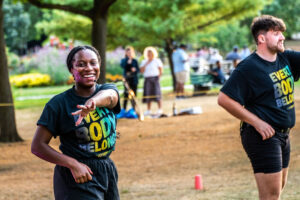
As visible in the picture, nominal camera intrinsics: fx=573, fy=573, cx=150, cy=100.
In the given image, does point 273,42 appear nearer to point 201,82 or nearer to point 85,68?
point 85,68

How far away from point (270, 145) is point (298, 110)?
10247 millimetres

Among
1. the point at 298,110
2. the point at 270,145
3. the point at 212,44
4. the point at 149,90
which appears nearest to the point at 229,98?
the point at 270,145

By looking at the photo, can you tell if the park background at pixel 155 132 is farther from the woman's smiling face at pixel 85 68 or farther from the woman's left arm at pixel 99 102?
the woman's smiling face at pixel 85 68

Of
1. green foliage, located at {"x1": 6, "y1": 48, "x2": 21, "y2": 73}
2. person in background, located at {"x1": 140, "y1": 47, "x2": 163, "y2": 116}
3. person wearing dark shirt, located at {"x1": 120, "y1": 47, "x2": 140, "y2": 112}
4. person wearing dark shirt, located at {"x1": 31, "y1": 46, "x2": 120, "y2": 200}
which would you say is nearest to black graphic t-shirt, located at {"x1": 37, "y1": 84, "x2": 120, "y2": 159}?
person wearing dark shirt, located at {"x1": 31, "y1": 46, "x2": 120, "y2": 200}

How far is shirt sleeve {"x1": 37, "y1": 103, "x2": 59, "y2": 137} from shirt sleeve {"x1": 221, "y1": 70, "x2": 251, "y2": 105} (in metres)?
1.43

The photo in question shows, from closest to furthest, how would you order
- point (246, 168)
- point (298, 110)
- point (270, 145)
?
point (270, 145), point (246, 168), point (298, 110)

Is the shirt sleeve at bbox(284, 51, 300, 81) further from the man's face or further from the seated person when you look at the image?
the seated person

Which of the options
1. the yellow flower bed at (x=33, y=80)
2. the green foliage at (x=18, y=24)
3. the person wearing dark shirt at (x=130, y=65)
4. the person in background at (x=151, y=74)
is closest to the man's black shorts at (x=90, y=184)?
the person in background at (x=151, y=74)

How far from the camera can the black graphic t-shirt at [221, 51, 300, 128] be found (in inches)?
165

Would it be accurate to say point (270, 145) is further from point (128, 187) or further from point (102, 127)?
point (128, 187)

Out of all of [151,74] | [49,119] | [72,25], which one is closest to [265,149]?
[49,119]

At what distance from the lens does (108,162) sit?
357cm

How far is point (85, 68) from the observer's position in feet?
11.5

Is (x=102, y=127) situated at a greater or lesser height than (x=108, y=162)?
greater
